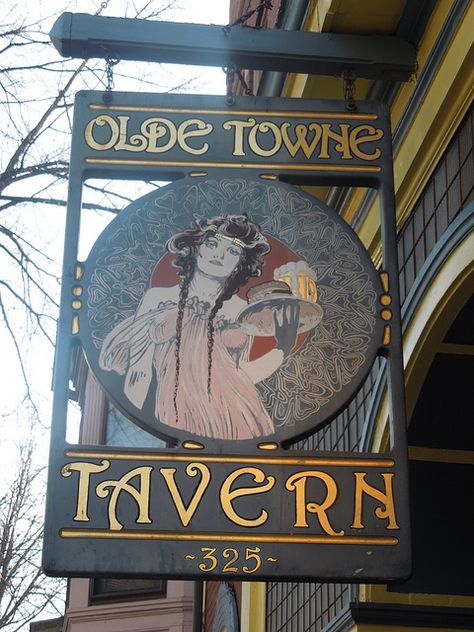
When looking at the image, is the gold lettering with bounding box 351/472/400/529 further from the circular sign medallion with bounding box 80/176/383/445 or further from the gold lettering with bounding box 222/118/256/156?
the gold lettering with bounding box 222/118/256/156

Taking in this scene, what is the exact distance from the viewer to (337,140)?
184 inches

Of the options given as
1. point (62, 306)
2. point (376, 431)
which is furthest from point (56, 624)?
point (62, 306)

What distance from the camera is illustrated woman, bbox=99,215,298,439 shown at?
4012mm

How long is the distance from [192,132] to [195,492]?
63.3 inches

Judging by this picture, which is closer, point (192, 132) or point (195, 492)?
point (195, 492)

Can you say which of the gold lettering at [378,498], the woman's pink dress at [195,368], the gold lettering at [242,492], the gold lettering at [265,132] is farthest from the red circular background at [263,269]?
the gold lettering at [378,498]

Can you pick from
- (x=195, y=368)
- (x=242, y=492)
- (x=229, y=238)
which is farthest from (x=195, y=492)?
(x=229, y=238)

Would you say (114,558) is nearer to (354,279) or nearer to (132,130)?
(354,279)

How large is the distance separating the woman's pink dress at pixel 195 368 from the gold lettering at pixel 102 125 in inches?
32.4

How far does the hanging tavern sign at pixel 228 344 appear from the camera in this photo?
374 cm

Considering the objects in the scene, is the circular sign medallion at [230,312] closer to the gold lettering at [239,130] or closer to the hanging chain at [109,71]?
the gold lettering at [239,130]

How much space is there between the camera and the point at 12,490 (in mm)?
20312

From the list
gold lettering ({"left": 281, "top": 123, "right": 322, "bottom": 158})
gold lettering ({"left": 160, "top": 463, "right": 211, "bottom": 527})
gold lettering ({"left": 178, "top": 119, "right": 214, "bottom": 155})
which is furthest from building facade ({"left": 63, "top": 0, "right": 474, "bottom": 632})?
gold lettering ({"left": 160, "top": 463, "right": 211, "bottom": 527})

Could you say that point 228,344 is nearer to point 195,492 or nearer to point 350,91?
point 195,492
